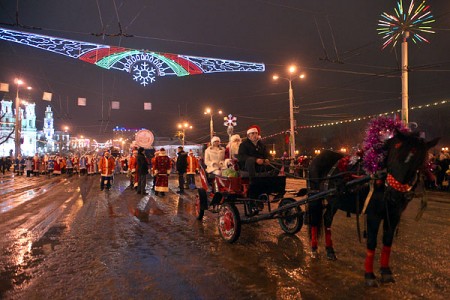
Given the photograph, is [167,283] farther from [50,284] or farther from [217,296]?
[50,284]

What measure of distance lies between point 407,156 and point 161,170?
1133cm

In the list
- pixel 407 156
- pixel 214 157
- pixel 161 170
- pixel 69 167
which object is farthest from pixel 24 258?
pixel 69 167

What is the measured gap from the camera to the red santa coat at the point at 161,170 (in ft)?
46.6

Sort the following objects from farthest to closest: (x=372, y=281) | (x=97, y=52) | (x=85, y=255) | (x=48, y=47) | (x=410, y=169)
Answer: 1. (x=97, y=52)
2. (x=48, y=47)
3. (x=85, y=255)
4. (x=372, y=281)
5. (x=410, y=169)

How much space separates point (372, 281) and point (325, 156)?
2.36 meters

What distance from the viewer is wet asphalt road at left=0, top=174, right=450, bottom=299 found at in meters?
4.12

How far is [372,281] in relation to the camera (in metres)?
4.25

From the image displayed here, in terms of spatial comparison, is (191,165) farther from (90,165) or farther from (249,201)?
(90,165)

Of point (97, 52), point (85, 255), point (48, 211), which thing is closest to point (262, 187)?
point (85, 255)

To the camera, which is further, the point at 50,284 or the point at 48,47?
the point at 48,47

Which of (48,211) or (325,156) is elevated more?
(325,156)

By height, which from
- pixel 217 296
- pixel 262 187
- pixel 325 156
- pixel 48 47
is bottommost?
pixel 217 296

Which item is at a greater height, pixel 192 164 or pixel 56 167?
pixel 192 164

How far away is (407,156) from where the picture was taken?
4008 millimetres
